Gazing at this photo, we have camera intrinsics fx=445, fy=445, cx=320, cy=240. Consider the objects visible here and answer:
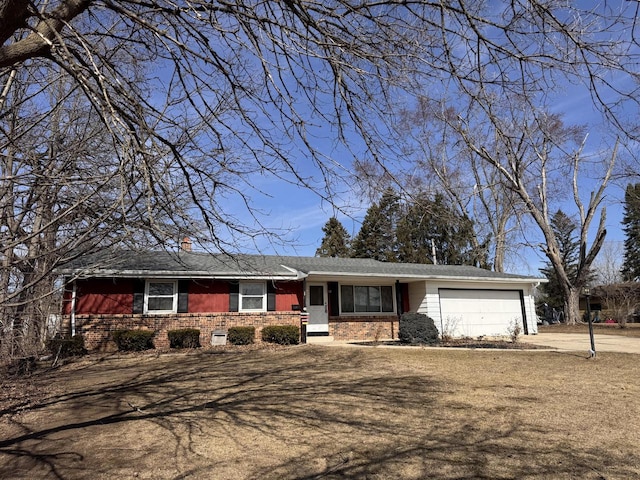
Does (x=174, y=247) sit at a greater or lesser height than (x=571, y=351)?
greater

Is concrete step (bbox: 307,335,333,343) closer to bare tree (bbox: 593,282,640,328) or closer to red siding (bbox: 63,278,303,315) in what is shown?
red siding (bbox: 63,278,303,315)

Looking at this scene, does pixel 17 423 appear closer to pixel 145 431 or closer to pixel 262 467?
pixel 145 431

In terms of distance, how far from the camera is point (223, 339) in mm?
14781

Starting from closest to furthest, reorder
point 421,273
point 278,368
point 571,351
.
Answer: point 278,368 < point 571,351 < point 421,273

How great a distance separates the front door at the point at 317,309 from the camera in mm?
17062

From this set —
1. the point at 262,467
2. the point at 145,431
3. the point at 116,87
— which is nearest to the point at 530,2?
the point at 116,87

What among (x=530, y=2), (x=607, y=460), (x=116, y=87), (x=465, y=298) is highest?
(x=530, y=2)

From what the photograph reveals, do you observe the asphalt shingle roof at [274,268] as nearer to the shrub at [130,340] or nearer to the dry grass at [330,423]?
the shrub at [130,340]

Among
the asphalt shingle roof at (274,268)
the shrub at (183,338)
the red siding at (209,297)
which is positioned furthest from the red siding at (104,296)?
the red siding at (209,297)

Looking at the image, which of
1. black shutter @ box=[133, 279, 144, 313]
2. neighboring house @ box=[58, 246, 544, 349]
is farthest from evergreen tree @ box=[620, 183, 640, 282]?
black shutter @ box=[133, 279, 144, 313]

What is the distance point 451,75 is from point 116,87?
106 inches

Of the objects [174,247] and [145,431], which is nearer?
[174,247]

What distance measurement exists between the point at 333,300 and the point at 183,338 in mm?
6017

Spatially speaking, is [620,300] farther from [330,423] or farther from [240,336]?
[330,423]
